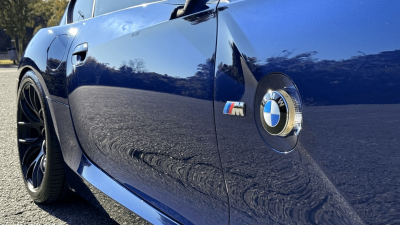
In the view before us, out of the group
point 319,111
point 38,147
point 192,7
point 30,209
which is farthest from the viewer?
point 38,147

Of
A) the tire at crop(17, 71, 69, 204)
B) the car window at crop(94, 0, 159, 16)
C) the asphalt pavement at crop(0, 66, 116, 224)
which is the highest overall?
the car window at crop(94, 0, 159, 16)

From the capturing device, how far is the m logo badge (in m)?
1.15

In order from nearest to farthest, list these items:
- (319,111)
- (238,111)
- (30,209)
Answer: (319,111), (238,111), (30,209)

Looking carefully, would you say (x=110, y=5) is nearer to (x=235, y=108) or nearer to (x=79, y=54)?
(x=79, y=54)

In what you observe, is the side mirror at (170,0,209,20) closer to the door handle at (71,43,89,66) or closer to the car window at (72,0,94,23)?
the door handle at (71,43,89,66)

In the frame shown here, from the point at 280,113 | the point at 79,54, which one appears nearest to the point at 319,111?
the point at 280,113

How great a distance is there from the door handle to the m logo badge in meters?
1.06

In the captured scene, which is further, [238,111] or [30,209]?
[30,209]

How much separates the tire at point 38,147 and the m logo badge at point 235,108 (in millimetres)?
1417

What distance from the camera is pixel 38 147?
2.78 metres

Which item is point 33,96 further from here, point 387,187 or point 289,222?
point 387,187

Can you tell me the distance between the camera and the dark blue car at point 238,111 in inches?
33.8

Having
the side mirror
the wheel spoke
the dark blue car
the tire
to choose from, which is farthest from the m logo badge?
the wheel spoke

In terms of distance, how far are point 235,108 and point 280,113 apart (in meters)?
0.16
